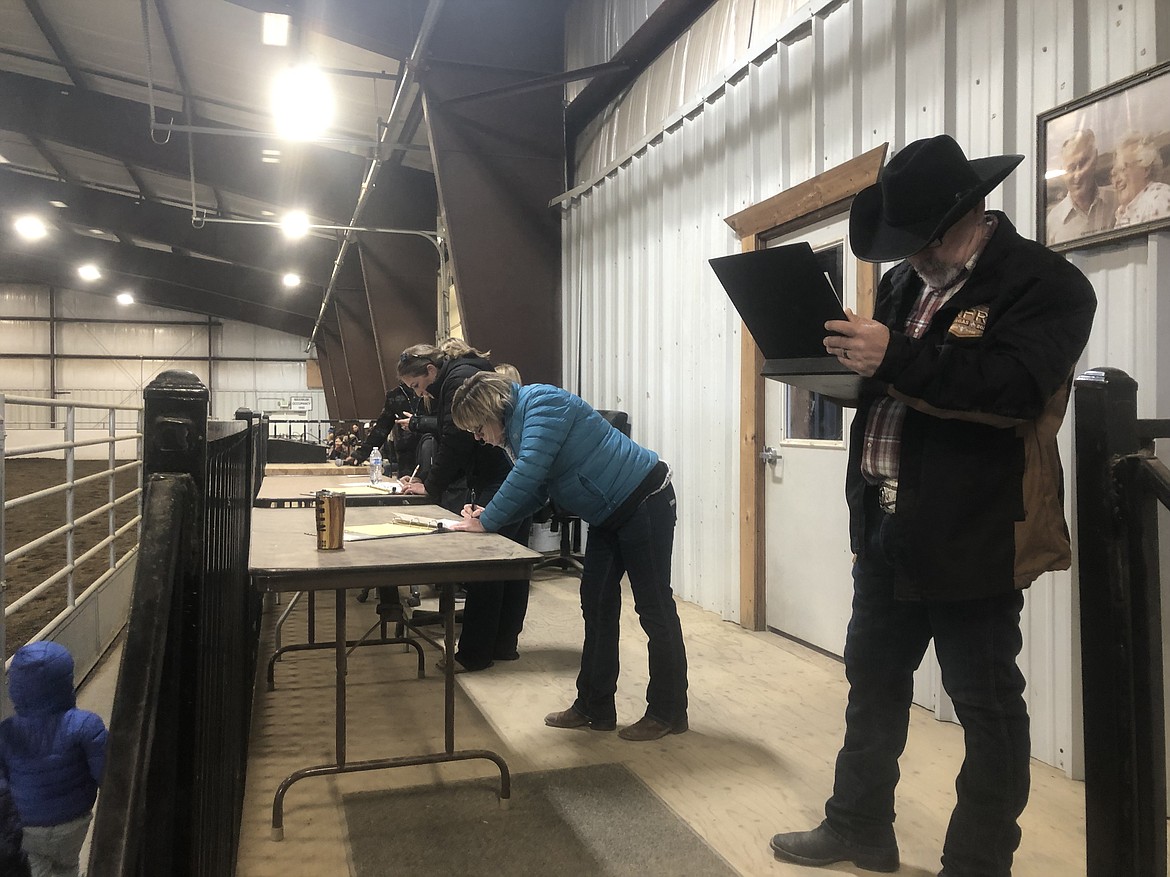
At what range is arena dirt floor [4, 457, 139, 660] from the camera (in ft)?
16.9

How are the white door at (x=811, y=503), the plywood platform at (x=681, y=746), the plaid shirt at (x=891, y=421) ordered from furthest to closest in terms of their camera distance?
the white door at (x=811, y=503) < the plywood platform at (x=681, y=746) < the plaid shirt at (x=891, y=421)

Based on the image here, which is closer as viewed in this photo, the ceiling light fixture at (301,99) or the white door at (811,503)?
the white door at (811,503)

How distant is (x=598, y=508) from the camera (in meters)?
2.97

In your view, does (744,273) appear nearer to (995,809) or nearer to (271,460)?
(995,809)

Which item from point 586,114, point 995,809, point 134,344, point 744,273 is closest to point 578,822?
point 995,809

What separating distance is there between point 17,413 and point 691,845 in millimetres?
27268

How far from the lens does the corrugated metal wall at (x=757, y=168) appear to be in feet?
8.54

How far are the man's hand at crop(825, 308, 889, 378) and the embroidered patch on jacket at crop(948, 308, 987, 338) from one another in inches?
6.4

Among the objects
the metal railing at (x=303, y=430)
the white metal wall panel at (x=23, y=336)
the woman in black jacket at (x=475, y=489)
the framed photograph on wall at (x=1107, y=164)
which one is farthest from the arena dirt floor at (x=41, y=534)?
the white metal wall panel at (x=23, y=336)

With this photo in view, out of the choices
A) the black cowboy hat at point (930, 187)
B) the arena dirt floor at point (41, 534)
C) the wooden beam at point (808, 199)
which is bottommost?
the arena dirt floor at point (41, 534)

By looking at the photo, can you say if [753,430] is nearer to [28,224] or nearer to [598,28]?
[598,28]

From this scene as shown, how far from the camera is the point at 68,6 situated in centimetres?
771

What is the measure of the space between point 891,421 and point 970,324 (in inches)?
11.1

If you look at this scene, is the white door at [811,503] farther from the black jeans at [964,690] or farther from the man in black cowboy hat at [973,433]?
the man in black cowboy hat at [973,433]
